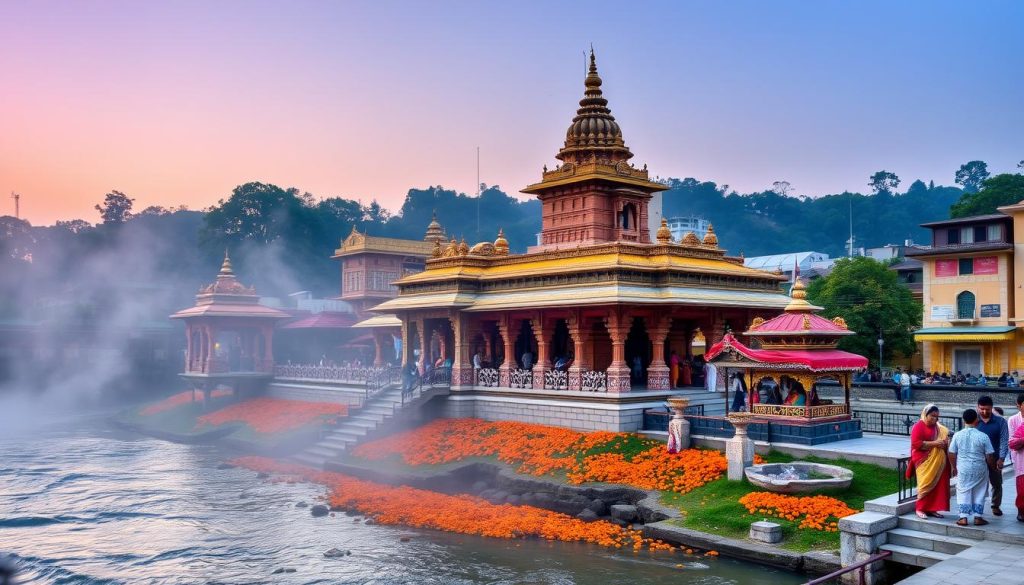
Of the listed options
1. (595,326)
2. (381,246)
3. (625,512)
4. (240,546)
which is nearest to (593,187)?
(595,326)

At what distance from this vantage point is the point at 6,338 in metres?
50.9

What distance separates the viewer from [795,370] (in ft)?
63.7

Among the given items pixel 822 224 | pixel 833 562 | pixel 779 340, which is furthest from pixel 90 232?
pixel 822 224

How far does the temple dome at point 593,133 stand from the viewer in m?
29.7

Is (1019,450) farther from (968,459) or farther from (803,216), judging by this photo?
(803,216)

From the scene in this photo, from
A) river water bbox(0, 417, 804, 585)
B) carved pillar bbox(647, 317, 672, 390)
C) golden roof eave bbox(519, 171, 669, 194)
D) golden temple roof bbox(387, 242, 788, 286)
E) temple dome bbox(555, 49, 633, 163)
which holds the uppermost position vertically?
temple dome bbox(555, 49, 633, 163)

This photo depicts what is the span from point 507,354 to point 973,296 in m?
24.2

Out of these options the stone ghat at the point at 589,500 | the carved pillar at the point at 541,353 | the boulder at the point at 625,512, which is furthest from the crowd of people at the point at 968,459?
the carved pillar at the point at 541,353

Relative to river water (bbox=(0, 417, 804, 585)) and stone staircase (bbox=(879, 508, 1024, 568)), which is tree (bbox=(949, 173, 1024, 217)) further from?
river water (bbox=(0, 417, 804, 585))

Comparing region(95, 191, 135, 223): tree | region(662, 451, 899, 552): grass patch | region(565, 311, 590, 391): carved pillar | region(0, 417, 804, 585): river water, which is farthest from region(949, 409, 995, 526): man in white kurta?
region(95, 191, 135, 223): tree

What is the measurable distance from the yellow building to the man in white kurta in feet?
91.4

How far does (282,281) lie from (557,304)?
2067 inches

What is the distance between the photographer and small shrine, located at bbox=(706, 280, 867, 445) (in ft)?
62.3

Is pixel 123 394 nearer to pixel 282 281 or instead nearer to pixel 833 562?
pixel 282 281
